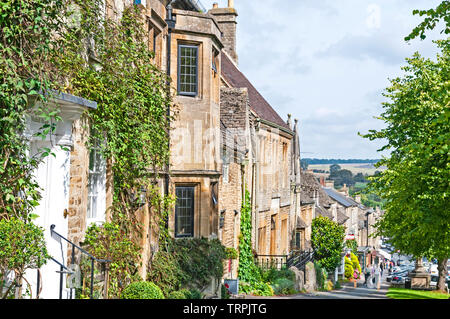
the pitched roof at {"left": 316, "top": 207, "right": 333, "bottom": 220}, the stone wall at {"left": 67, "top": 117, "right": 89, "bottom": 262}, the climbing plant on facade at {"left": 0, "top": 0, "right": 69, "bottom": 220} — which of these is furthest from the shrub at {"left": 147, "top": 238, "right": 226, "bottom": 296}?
the pitched roof at {"left": 316, "top": 207, "right": 333, "bottom": 220}

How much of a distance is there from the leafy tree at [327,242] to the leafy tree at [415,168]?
10.3m

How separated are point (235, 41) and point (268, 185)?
9.69 metres

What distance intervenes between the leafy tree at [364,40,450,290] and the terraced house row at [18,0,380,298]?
6416 millimetres

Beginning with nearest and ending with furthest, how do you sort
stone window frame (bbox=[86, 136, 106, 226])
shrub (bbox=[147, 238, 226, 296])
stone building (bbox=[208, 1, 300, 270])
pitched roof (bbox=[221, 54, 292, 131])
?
stone window frame (bbox=[86, 136, 106, 226]) < shrub (bbox=[147, 238, 226, 296]) < stone building (bbox=[208, 1, 300, 270]) < pitched roof (bbox=[221, 54, 292, 131])

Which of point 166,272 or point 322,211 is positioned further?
point 322,211

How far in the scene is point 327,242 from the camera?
44.8 metres

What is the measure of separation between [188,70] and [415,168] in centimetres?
1020

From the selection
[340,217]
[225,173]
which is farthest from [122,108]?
[340,217]

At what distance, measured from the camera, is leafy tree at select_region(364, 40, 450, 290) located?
69.2ft

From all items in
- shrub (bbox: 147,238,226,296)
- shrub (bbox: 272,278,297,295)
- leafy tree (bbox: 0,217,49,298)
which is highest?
leafy tree (bbox: 0,217,49,298)

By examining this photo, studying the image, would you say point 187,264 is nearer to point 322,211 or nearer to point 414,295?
point 414,295

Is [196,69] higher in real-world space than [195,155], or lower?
higher

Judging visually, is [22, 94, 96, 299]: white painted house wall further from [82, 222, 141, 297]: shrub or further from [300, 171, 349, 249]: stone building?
[300, 171, 349, 249]: stone building

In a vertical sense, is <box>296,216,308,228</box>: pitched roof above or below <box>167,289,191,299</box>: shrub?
above
